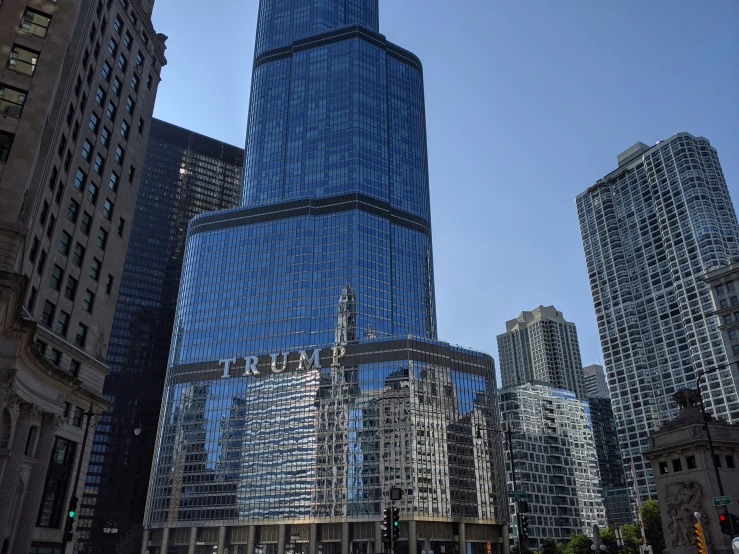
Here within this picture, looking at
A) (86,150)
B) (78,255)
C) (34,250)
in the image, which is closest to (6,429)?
(34,250)

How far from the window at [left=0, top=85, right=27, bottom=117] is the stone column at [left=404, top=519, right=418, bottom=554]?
12029 centimetres

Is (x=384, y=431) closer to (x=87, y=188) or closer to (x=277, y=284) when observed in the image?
(x=277, y=284)

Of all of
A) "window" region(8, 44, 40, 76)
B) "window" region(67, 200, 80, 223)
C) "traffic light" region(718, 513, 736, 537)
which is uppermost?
"window" region(8, 44, 40, 76)

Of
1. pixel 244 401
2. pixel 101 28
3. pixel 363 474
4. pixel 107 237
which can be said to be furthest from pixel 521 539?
pixel 244 401

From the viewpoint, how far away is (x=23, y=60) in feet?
154

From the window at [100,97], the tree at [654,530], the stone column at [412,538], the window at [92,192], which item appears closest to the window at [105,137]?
the window at [100,97]

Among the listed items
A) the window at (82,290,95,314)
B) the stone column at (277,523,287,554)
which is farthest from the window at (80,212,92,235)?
the stone column at (277,523,287,554)

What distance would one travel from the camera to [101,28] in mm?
62000

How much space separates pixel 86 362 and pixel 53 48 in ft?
90.7

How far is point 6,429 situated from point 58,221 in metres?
19.1

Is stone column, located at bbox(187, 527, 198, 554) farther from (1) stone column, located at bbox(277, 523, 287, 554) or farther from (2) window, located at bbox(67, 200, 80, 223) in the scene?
(2) window, located at bbox(67, 200, 80, 223)

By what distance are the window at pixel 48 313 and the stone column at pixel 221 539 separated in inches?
4498

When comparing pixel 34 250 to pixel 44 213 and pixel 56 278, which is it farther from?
pixel 56 278

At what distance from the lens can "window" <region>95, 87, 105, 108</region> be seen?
61.1 m
